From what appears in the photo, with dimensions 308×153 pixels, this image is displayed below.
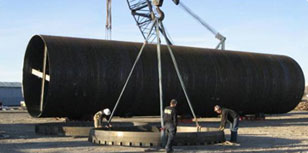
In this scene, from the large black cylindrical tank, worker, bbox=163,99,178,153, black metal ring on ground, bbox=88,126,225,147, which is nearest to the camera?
worker, bbox=163,99,178,153

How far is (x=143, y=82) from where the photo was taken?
22641 mm

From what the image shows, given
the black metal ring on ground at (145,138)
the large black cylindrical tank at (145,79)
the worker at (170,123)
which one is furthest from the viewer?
the large black cylindrical tank at (145,79)

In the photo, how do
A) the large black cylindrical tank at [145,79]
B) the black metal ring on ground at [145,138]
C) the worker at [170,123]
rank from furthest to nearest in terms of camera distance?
the large black cylindrical tank at [145,79] < the black metal ring on ground at [145,138] < the worker at [170,123]

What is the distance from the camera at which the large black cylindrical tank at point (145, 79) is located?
2112cm

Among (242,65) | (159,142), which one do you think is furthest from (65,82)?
(242,65)

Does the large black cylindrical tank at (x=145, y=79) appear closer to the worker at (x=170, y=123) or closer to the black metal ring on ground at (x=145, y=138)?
the black metal ring on ground at (x=145, y=138)

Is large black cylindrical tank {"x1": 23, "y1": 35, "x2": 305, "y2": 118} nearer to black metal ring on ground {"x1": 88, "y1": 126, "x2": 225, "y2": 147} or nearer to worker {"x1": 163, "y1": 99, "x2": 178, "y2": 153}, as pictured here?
black metal ring on ground {"x1": 88, "y1": 126, "x2": 225, "y2": 147}

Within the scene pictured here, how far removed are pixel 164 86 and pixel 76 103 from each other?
4.58 metres

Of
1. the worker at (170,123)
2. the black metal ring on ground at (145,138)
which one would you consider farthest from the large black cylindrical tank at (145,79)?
the worker at (170,123)

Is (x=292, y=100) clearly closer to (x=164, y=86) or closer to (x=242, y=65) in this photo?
(x=242, y=65)

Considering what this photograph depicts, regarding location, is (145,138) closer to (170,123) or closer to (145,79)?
(170,123)

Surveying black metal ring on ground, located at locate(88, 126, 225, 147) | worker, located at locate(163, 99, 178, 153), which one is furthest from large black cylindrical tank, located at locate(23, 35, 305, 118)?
worker, located at locate(163, 99, 178, 153)

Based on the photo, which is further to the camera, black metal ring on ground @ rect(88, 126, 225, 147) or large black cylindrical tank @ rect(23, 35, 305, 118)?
large black cylindrical tank @ rect(23, 35, 305, 118)

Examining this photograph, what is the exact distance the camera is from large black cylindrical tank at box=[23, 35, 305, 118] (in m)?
21.1
